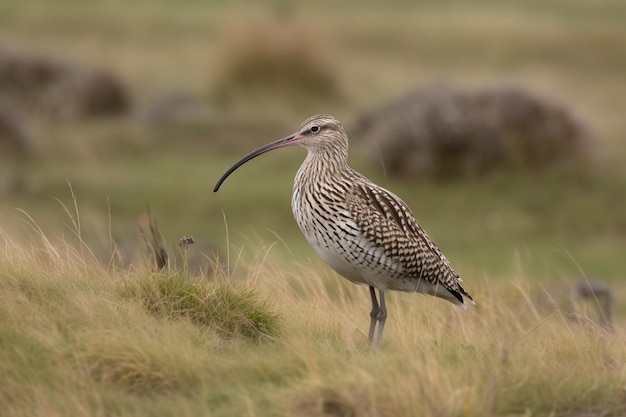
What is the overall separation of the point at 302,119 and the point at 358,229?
2371cm

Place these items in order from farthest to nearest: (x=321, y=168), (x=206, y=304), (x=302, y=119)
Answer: (x=302, y=119) → (x=321, y=168) → (x=206, y=304)

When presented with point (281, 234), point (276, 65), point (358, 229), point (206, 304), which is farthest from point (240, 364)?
point (276, 65)

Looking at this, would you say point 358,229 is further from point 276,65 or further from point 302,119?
point 276,65

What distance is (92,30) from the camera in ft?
137

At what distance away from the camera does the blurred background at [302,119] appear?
66.5ft

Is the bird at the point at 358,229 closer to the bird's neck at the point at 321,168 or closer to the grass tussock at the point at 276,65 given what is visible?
the bird's neck at the point at 321,168

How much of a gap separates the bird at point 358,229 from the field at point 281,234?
34cm

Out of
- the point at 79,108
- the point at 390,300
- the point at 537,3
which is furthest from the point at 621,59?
the point at 390,300

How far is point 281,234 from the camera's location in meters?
20.0

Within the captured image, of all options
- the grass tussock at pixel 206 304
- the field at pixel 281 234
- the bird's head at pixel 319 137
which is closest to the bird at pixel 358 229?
the bird's head at pixel 319 137

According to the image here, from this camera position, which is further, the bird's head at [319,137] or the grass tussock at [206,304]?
the bird's head at [319,137]

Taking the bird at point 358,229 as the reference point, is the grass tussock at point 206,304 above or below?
below

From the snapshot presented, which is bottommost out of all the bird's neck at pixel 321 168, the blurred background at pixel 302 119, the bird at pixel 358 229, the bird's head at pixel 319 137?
the blurred background at pixel 302 119

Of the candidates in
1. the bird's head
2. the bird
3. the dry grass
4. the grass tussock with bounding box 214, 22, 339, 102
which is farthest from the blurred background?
the dry grass
